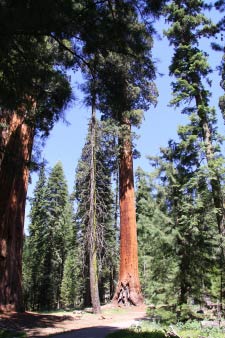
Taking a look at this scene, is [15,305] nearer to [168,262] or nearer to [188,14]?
[168,262]

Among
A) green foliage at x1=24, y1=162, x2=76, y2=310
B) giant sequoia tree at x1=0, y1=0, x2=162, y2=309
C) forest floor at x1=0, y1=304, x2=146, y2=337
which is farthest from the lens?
green foliage at x1=24, y1=162, x2=76, y2=310

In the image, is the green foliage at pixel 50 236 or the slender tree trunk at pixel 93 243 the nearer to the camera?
the slender tree trunk at pixel 93 243

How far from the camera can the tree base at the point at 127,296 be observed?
56.3ft

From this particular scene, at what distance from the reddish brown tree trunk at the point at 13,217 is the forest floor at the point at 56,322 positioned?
2.50 ft

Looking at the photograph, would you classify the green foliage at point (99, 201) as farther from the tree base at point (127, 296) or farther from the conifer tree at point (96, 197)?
the tree base at point (127, 296)

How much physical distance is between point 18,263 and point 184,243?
19.1 feet

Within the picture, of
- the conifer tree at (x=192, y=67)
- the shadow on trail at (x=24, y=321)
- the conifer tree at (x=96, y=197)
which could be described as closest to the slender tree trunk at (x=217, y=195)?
the conifer tree at (x=192, y=67)

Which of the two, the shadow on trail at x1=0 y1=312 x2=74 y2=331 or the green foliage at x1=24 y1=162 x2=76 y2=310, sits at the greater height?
the green foliage at x1=24 y1=162 x2=76 y2=310

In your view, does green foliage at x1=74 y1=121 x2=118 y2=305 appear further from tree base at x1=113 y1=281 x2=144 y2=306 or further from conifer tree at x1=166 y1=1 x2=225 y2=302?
conifer tree at x1=166 y1=1 x2=225 y2=302

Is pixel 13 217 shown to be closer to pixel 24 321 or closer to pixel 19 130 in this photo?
pixel 19 130

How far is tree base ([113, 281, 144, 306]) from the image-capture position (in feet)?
56.3

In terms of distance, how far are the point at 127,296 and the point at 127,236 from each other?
112 inches

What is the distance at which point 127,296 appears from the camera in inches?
684

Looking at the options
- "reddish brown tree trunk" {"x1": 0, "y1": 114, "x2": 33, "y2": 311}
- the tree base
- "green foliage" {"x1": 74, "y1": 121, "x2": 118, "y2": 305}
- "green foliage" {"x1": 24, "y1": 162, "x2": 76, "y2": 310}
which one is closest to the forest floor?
"reddish brown tree trunk" {"x1": 0, "y1": 114, "x2": 33, "y2": 311}
